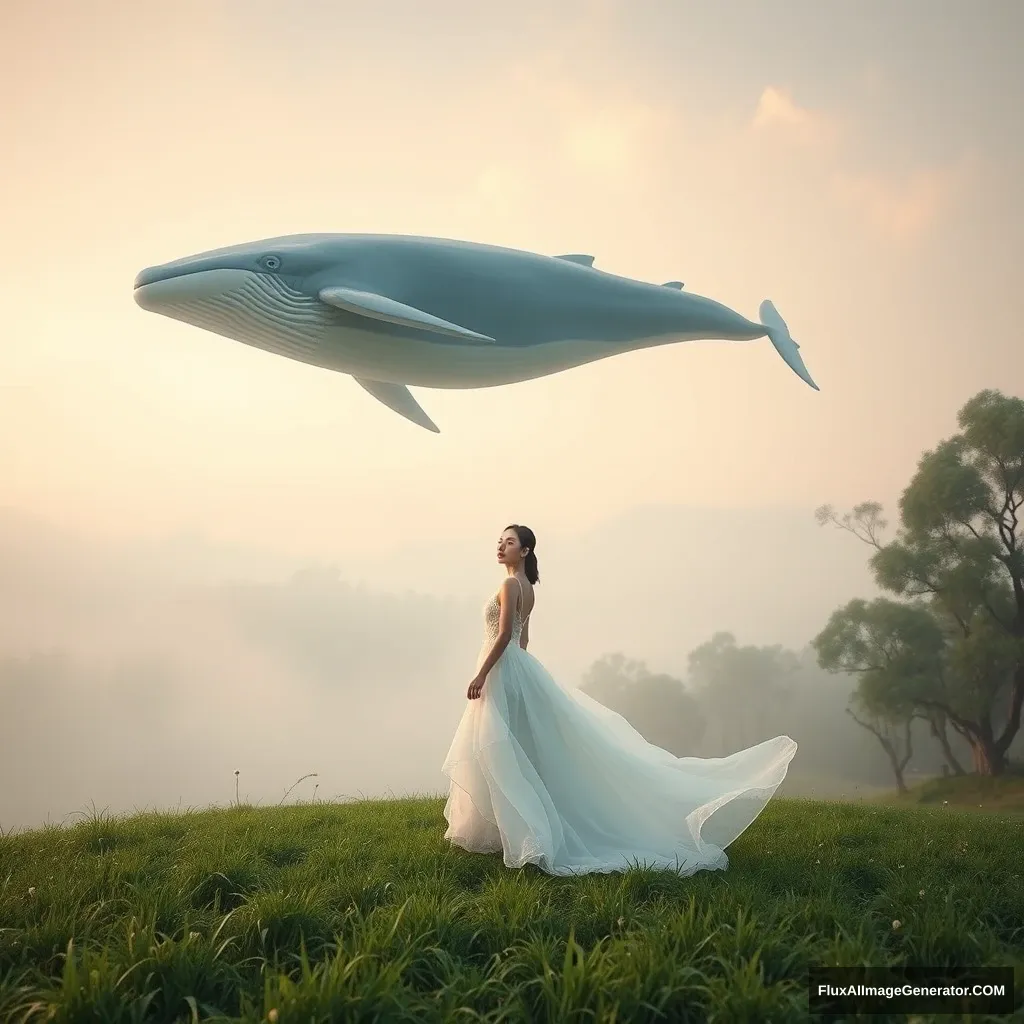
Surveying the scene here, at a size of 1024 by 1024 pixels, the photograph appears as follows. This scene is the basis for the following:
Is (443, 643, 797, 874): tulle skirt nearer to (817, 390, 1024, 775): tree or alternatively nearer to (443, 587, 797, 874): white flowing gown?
(443, 587, 797, 874): white flowing gown

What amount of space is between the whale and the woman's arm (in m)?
1.46

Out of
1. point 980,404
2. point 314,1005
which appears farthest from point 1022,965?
point 980,404

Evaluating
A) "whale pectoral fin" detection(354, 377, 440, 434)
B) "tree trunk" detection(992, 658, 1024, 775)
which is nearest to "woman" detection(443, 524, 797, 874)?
"whale pectoral fin" detection(354, 377, 440, 434)

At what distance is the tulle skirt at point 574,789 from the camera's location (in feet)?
14.0

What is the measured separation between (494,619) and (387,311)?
2.29 m

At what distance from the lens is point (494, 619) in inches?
199

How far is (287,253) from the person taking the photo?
4.15 metres

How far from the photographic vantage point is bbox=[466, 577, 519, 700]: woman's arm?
15.7 ft

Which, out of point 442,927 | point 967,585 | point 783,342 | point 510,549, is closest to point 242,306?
point 510,549

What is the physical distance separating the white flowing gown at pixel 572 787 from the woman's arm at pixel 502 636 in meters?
0.06

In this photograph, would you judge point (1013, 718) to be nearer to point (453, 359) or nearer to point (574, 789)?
point (574, 789)

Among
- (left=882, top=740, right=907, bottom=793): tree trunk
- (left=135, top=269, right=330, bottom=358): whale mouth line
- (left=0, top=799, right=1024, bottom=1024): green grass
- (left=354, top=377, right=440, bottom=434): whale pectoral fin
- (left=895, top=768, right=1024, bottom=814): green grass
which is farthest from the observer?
(left=882, top=740, right=907, bottom=793): tree trunk

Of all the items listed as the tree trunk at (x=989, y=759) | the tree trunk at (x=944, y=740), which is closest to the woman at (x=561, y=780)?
the tree trunk at (x=989, y=759)

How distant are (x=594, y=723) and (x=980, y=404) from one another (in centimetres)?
1508
